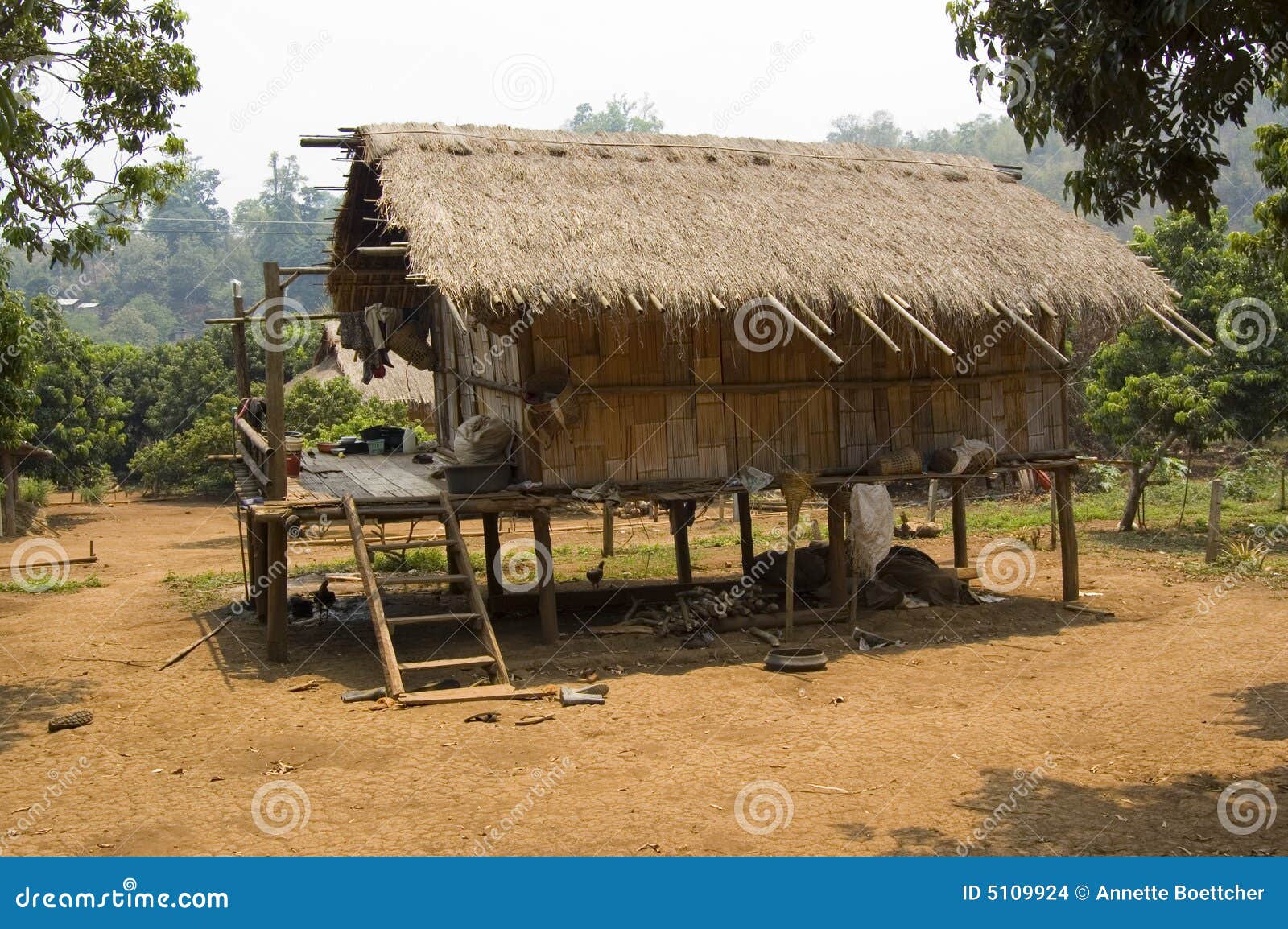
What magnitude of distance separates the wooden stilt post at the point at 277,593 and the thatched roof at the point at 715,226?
9.59 feet

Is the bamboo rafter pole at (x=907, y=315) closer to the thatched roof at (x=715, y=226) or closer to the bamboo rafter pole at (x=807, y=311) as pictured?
the thatched roof at (x=715, y=226)

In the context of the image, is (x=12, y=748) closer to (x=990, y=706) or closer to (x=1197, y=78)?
(x=990, y=706)

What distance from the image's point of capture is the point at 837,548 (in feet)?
44.2

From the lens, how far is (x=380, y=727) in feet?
30.6

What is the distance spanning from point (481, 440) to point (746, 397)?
9.14 feet

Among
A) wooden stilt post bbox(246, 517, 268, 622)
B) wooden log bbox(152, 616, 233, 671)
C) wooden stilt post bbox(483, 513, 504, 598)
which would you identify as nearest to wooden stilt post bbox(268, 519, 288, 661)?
wooden log bbox(152, 616, 233, 671)

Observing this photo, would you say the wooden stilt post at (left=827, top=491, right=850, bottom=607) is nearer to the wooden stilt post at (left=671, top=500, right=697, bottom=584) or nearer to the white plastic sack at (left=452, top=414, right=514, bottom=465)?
the wooden stilt post at (left=671, top=500, right=697, bottom=584)

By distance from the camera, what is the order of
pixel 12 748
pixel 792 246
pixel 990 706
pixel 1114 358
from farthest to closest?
pixel 1114 358, pixel 792 246, pixel 990 706, pixel 12 748

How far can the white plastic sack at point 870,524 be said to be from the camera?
13.2 meters

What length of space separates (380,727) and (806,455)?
5688 millimetres

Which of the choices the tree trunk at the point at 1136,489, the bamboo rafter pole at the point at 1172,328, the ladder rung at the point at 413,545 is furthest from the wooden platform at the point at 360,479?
the tree trunk at the point at 1136,489

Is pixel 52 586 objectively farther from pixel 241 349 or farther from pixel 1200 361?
pixel 1200 361

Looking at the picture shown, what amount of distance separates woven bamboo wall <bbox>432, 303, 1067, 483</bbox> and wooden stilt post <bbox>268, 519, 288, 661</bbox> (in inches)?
102

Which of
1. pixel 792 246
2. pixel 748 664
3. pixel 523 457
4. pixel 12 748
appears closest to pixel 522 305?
pixel 523 457
